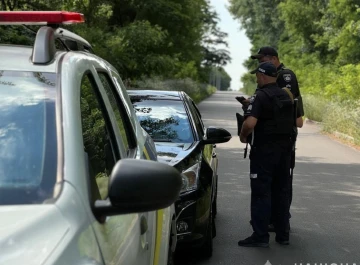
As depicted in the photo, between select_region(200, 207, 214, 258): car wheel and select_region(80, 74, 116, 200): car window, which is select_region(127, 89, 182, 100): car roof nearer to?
select_region(200, 207, 214, 258): car wheel

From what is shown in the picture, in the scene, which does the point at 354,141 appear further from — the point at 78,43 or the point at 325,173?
→ the point at 78,43

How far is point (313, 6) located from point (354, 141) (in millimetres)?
28031

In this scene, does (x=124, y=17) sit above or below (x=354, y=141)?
above

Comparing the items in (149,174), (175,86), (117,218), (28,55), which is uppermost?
(28,55)

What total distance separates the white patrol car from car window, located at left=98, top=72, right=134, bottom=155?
287mm

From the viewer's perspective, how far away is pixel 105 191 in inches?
112

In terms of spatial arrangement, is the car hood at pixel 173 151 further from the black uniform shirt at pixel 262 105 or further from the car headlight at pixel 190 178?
the black uniform shirt at pixel 262 105

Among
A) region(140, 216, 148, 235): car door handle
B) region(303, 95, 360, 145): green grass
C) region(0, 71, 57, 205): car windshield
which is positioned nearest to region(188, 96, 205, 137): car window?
region(140, 216, 148, 235): car door handle

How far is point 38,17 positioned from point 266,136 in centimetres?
466

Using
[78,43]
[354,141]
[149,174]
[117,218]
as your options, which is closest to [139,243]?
[117,218]

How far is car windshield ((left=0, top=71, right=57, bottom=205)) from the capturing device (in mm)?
Answer: 2443

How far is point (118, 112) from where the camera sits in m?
3.93

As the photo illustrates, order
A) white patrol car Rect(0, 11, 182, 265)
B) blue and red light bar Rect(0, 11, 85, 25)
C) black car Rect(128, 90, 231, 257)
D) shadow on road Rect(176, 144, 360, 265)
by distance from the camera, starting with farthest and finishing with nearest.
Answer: shadow on road Rect(176, 144, 360, 265) < black car Rect(128, 90, 231, 257) < blue and red light bar Rect(0, 11, 85, 25) < white patrol car Rect(0, 11, 182, 265)

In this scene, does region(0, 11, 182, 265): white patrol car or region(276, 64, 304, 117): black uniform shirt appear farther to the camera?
region(276, 64, 304, 117): black uniform shirt
